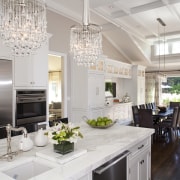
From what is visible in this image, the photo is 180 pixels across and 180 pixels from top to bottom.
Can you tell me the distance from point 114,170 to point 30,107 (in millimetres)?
2357

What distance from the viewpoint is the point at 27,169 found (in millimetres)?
1660

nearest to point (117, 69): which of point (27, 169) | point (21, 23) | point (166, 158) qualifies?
point (166, 158)

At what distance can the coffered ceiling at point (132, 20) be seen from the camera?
4949mm

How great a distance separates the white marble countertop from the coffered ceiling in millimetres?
3031

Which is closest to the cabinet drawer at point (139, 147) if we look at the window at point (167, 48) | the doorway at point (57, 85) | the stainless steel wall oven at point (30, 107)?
the stainless steel wall oven at point (30, 107)

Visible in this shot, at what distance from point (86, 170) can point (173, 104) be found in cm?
751

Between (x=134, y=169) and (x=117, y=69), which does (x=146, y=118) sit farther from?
(x=134, y=169)

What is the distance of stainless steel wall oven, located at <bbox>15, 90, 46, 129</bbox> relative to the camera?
353 cm

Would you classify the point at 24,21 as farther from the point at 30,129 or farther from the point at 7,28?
the point at 30,129

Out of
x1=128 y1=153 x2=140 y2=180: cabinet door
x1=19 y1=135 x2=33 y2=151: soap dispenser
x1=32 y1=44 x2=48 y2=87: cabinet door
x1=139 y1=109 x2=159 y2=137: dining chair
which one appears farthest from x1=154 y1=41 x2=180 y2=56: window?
x1=19 y1=135 x2=33 y2=151: soap dispenser

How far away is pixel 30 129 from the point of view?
2.73m

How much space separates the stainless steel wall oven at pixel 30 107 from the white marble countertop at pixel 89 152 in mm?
1331

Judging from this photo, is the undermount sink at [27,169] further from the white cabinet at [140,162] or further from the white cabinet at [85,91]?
the white cabinet at [85,91]

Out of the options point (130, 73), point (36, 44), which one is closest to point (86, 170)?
point (36, 44)
